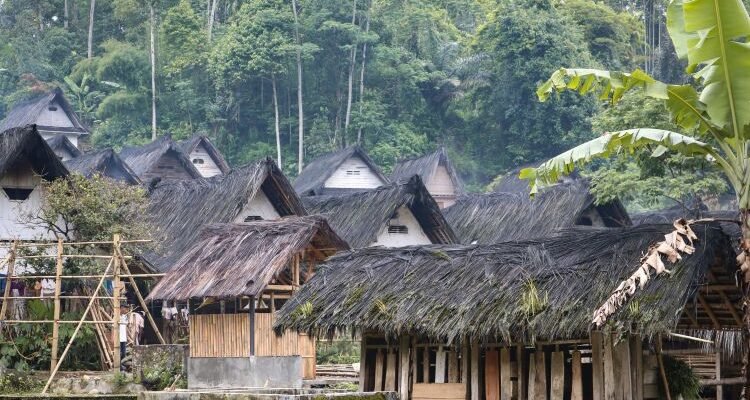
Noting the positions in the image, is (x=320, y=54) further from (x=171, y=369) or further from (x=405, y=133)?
(x=171, y=369)

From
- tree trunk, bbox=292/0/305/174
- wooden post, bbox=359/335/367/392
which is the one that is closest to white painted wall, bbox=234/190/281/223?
wooden post, bbox=359/335/367/392

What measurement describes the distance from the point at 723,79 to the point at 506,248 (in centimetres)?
567

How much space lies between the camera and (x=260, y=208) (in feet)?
107

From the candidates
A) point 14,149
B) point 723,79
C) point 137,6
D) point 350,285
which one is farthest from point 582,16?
point 723,79

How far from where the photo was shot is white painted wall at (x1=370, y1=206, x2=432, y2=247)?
3384 centimetres

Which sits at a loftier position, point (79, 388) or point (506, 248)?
point (506, 248)

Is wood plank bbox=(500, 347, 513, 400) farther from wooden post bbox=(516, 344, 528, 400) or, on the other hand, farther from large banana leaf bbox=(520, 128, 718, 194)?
large banana leaf bbox=(520, 128, 718, 194)

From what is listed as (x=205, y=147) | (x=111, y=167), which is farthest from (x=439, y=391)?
(x=205, y=147)

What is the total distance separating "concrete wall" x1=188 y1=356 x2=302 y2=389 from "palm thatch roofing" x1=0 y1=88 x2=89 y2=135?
2889 centimetres

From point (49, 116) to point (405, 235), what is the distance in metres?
25.2

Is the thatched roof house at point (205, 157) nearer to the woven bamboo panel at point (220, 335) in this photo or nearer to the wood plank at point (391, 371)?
the woven bamboo panel at point (220, 335)

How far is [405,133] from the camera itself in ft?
208

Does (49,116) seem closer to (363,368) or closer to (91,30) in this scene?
(91,30)

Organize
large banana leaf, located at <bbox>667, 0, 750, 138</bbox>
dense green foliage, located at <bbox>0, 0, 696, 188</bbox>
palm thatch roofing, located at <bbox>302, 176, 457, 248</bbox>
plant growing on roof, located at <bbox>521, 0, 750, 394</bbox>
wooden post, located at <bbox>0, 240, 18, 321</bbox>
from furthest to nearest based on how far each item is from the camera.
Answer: dense green foliage, located at <bbox>0, 0, 696, 188</bbox>, palm thatch roofing, located at <bbox>302, 176, 457, 248</bbox>, wooden post, located at <bbox>0, 240, 18, 321</bbox>, plant growing on roof, located at <bbox>521, 0, 750, 394</bbox>, large banana leaf, located at <bbox>667, 0, 750, 138</bbox>
